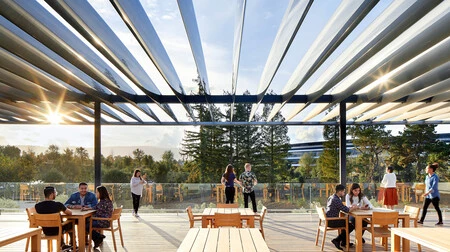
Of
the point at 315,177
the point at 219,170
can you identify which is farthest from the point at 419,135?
the point at 219,170

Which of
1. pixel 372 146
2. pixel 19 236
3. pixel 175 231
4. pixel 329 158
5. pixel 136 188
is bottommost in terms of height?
pixel 175 231

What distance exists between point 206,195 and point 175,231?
2.91m

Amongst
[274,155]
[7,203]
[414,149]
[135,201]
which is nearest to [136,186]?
[135,201]

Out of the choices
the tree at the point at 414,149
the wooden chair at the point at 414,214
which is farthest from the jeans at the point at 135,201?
the tree at the point at 414,149

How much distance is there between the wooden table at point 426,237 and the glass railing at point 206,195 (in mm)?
5746

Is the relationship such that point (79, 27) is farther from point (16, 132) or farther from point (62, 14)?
point (16, 132)

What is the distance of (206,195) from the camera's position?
11.1 metres

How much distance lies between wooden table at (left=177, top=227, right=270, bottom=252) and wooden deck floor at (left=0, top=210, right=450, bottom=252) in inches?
94.4

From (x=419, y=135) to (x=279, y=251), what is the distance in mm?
20290

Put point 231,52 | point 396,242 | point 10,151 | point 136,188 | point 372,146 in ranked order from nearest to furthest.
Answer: point 396,242 < point 231,52 < point 136,188 < point 10,151 < point 372,146

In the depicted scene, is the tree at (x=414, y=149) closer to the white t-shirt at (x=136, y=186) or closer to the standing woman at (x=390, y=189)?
the standing woman at (x=390, y=189)

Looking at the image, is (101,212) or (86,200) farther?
(86,200)

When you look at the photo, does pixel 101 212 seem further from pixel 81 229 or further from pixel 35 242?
pixel 35 242

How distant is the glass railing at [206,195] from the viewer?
10.9 meters
